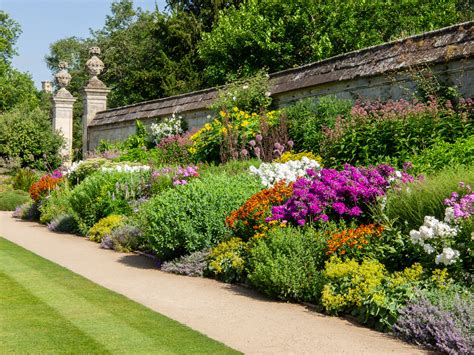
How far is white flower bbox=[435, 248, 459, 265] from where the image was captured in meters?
5.84

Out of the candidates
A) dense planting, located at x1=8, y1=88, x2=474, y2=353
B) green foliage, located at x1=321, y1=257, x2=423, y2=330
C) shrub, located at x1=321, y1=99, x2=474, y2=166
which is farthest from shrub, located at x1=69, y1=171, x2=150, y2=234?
green foliage, located at x1=321, y1=257, x2=423, y2=330

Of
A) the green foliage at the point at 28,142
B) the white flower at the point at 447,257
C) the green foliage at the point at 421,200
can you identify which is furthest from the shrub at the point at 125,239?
the green foliage at the point at 28,142

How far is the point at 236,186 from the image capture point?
959 centimetres

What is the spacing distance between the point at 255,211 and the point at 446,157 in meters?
2.56

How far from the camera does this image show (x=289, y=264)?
22.6ft

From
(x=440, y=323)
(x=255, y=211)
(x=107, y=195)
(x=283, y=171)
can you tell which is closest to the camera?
(x=440, y=323)

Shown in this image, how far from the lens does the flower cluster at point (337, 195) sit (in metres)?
7.55

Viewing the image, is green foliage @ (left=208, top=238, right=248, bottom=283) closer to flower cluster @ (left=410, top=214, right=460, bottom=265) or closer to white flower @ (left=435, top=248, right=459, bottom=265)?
flower cluster @ (left=410, top=214, right=460, bottom=265)

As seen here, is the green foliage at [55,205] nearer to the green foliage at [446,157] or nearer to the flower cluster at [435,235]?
the green foliage at [446,157]

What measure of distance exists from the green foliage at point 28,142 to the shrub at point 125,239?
47.6 feet

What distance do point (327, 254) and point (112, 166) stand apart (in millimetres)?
9137

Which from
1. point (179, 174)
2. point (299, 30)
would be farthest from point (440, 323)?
point (299, 30)

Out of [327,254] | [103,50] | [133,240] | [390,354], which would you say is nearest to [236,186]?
[133,240]

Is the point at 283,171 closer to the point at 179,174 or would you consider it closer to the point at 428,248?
the point at 179,174
